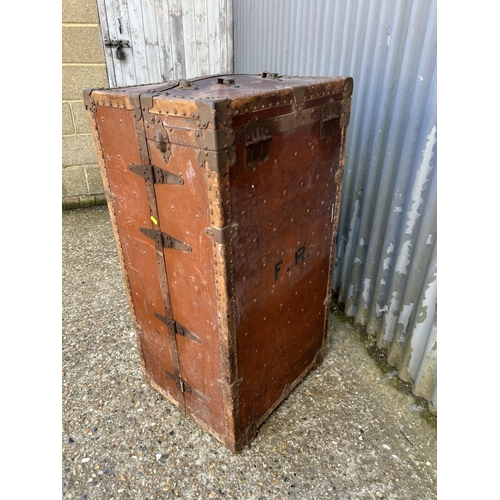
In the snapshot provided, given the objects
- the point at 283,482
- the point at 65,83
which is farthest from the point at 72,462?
the point at 65,83

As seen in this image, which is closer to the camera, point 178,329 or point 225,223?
point 225,223

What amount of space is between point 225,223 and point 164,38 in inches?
170

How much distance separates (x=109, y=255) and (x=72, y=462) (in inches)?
108

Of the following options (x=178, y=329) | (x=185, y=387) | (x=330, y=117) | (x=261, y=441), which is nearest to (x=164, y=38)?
(x=330, y=117)

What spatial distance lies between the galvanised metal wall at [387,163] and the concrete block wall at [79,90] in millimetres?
2753

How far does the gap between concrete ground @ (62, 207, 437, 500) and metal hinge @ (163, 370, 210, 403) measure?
28cm

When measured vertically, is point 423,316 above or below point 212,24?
below

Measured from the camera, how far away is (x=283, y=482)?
222 centimetres

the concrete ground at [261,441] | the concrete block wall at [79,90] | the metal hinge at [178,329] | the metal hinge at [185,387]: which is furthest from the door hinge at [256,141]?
the concrete block wall at [79,90]

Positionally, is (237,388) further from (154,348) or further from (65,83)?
(65,83)

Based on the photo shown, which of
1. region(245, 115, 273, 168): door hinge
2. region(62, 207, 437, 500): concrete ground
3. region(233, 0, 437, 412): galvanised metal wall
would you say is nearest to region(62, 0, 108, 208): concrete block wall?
region(233, 0, 437, 412): galvanised metal wall

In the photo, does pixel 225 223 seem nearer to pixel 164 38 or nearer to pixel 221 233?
pixel 221 233

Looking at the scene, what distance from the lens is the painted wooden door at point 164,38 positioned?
15.5 feet

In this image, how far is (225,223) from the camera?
1728 mm
